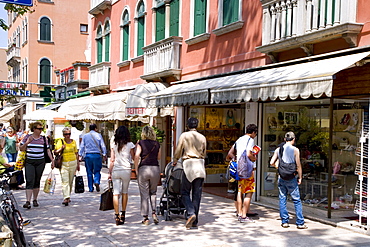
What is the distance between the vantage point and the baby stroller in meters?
8.11

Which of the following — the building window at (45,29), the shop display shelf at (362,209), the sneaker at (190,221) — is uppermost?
the building window at (45,29)

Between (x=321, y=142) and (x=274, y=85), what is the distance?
1797mm

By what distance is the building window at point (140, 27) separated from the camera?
17461 mm

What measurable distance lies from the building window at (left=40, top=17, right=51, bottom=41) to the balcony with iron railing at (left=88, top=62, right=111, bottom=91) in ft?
61.8

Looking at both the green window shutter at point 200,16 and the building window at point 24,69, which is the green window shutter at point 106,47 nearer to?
the green window shutter at point 200,16

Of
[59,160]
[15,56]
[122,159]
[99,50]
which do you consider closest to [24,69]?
[15,56]

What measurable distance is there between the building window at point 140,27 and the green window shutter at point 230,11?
19.1 feet

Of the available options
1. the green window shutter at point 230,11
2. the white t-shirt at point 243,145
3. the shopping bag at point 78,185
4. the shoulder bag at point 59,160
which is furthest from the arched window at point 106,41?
the white t-shirt at point 243,145

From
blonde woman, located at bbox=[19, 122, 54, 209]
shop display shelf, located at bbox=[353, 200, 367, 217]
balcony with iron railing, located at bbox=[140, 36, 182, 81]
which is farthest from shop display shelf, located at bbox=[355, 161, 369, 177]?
balcony with iron railing, located at bbox=[140, 36, 182, 81]

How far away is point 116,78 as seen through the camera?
65.0 feet

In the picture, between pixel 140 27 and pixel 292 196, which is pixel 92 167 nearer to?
pixel 292 196

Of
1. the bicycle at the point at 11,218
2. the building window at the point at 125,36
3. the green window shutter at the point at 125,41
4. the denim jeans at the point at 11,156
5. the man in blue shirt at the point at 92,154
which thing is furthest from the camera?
the green window shutter at the point at 125,41

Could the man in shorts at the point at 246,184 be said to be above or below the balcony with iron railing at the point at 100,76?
below

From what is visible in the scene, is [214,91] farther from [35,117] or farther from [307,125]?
[35,117]
